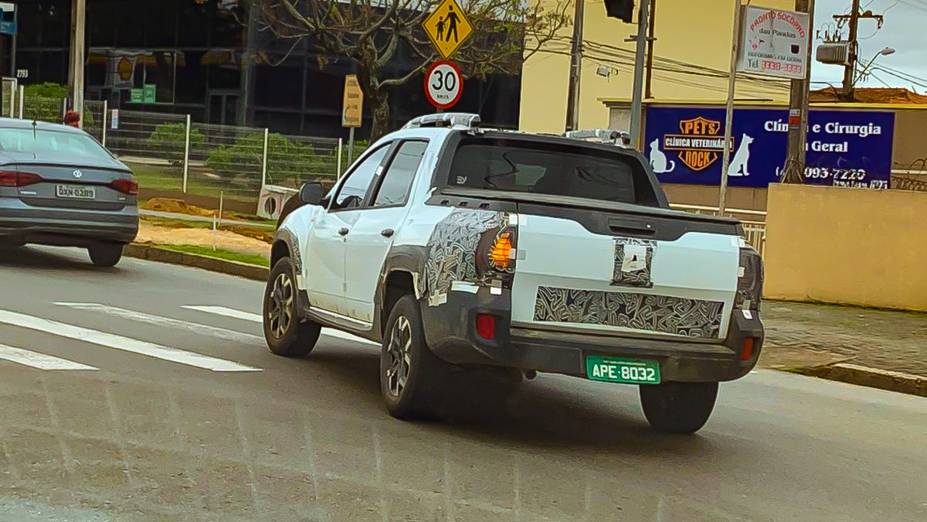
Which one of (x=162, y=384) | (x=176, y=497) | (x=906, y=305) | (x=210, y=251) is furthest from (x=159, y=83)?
(x=176, y=497)

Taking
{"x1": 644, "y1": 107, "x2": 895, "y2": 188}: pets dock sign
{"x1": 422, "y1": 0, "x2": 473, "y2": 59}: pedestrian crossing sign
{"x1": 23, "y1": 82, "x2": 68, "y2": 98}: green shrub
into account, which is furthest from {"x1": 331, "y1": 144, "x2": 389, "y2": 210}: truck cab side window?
{"x1": 23, "y1": 82, "x2": 68, "y2": 98}: green shrub

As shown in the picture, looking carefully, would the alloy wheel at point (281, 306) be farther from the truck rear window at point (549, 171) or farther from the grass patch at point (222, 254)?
the grass patch at point (222, 254)

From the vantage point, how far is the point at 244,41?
40500 millimetres

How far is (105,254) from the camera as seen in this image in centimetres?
1537

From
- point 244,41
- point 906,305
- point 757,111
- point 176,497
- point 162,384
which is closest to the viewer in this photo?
point 176,497

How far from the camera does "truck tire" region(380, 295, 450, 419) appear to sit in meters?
7.39

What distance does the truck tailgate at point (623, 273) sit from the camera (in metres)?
7.05

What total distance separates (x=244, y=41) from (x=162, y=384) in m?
33.4

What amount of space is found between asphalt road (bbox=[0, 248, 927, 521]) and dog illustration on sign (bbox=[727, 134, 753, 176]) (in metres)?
15.3

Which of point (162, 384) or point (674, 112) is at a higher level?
point (674, 112)

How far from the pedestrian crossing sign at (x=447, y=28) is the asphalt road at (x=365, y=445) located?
497 cm

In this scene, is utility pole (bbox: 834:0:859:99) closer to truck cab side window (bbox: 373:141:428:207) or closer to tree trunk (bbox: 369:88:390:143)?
tree trunk (bbox: 369:88:390:143)

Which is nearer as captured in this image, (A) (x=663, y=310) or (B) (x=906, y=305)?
(A) (x=663, y=310)

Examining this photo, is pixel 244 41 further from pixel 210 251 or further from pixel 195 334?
pixel 195 334
